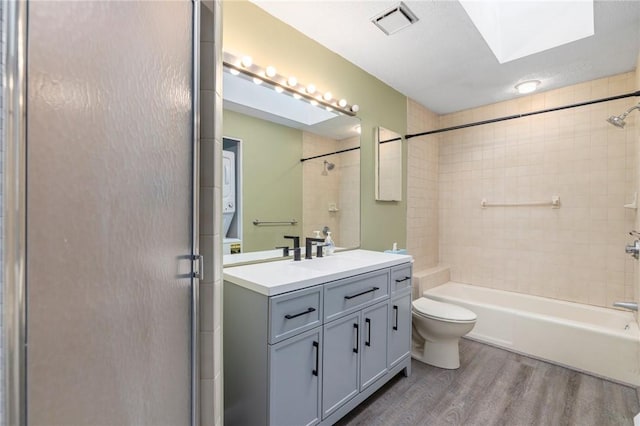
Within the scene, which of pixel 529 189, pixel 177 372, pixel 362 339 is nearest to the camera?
pixel 177 372

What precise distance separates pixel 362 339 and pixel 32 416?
1.53m

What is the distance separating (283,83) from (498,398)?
2.47 metres

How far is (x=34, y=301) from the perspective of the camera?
37cm

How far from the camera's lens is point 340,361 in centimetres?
155

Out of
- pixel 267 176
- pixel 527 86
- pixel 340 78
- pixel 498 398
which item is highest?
pixel 527 86

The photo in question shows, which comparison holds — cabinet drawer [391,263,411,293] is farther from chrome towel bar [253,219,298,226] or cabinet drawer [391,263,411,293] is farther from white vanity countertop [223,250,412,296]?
chrome towel bar [253,219,298,226]

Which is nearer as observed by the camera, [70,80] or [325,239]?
[70,80]

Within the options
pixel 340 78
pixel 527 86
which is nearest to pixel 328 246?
pixel 340 78

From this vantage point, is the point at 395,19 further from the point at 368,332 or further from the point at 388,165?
the point at 368,332

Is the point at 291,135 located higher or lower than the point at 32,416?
higher

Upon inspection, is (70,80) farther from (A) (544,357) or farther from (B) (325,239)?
(A) (544,357)

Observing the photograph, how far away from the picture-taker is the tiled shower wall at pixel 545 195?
7.98 ft

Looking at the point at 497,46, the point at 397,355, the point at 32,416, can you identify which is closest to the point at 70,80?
the point at 32,416

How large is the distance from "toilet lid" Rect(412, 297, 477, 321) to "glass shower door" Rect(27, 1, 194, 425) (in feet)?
6.32
